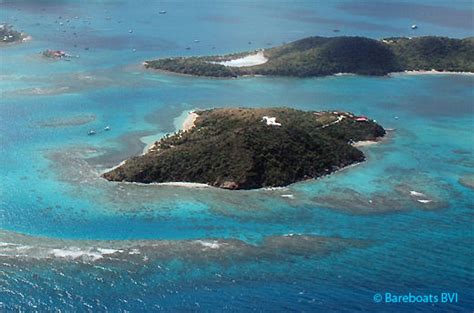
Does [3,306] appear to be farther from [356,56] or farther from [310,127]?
[356,56]

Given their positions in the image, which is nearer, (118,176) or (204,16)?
(118,176)

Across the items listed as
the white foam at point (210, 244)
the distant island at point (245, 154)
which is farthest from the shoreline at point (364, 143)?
the white foam at point (210, 244)

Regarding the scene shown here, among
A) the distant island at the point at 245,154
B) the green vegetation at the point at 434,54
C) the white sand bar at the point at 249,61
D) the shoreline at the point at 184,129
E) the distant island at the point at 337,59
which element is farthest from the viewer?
the green vegetation at the point at 434,54

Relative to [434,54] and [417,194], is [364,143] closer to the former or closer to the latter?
[417,194]

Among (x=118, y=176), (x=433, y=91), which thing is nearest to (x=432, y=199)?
(x=118, y=176)

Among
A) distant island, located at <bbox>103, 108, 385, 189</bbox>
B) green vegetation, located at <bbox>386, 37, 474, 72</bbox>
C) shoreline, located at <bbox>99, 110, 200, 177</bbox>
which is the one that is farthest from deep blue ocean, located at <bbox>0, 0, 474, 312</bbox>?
green vegetation, located at <bbox>386, 37, 474, 72</bbox>

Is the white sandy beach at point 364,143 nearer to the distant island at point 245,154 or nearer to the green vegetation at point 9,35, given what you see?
the distant island at point 245,154
